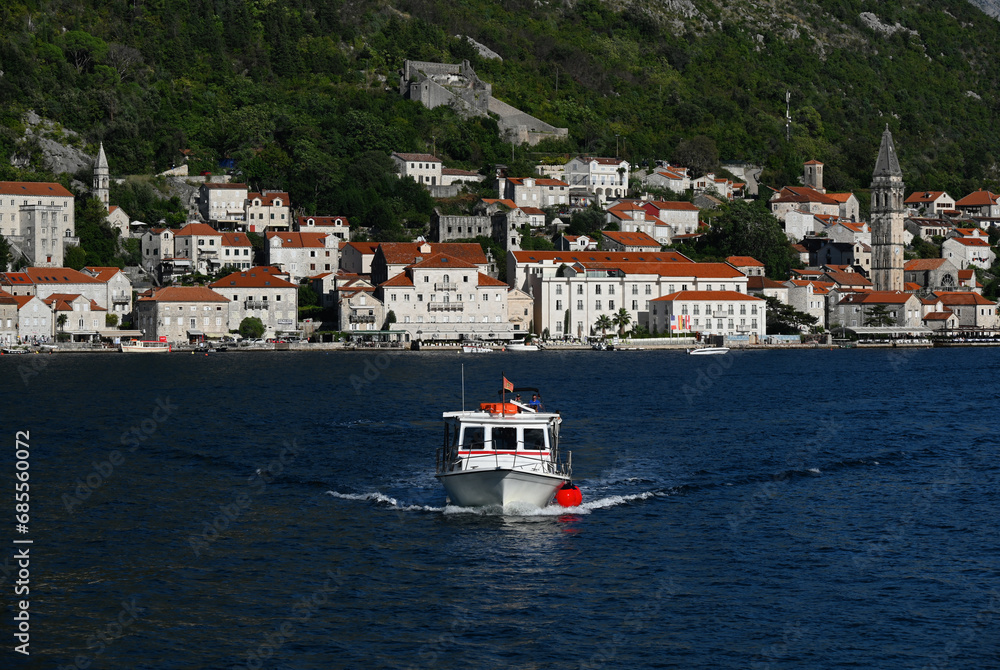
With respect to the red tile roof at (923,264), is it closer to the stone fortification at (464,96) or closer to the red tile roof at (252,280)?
the stone fortification at (464,96)

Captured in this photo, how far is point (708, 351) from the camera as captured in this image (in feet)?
294

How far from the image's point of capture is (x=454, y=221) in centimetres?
10369

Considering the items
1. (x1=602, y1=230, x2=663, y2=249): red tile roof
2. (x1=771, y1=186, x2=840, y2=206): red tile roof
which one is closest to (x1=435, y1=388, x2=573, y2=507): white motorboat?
(x1=602, y1=230, x2=663, y2=249): red tile roof

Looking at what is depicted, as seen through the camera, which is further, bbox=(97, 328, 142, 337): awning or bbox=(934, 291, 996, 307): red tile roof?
bbox=(934, 291, 996, 307): red tile roof

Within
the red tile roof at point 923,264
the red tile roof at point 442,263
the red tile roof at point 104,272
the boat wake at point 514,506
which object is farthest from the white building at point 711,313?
the boat wake at point 514,506

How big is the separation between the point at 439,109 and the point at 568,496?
10211 cm

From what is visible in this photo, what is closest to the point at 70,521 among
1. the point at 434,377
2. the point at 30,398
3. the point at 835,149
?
the point at 30,398

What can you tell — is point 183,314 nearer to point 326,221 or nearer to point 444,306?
point 326,221

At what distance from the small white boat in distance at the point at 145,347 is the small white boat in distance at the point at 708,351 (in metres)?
37.9

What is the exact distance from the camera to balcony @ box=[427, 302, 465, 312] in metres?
92.8

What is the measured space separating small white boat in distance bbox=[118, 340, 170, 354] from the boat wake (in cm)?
5856

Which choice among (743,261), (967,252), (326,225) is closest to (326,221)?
(326,225)

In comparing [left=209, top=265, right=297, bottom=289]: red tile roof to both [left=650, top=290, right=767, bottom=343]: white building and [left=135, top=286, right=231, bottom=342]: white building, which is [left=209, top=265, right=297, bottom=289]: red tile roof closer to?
[left=135, top=286, right=231, bottom=342]: white building

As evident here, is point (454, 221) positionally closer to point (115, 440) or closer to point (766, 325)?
point (766, 325)
